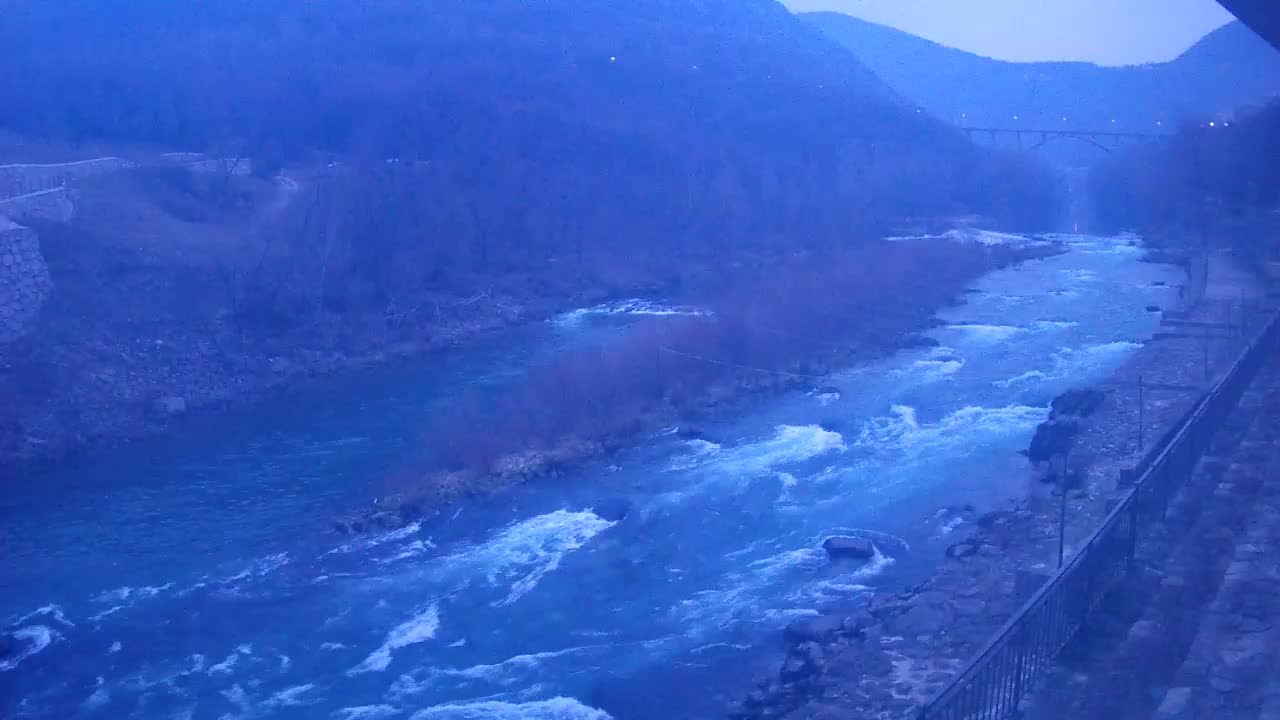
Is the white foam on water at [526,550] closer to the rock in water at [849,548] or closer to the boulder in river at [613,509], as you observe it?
the boulder in river at [613,509]

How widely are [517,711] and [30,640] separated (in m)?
2.68

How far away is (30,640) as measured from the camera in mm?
5711

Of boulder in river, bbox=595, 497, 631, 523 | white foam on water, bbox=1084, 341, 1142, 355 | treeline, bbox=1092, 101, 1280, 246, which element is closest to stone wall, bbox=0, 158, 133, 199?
boulder in river, bbox=595, 497, 631, 523

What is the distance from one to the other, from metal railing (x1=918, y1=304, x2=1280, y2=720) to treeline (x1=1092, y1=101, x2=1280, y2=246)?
432 inches

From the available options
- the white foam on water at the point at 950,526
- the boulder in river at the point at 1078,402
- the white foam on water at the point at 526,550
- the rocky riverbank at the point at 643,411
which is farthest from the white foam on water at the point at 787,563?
the boulder in river at the point at 1078,402

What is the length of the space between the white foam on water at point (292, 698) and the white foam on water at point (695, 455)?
335 centimetres

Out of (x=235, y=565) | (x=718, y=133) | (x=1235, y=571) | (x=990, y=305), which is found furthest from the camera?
(x=718, y=133)

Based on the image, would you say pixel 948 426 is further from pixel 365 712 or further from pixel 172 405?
pixel 172 405

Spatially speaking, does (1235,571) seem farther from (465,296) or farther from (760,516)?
(465,296)

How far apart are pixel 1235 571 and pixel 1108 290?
11837mm

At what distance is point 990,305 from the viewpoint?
13797mm

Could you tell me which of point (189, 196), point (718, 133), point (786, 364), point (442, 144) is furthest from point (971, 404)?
point (718, 133)

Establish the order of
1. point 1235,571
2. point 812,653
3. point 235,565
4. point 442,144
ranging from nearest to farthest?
1. point 1235,571
2. point 812,653
3. point 235,565
4. point 442,144

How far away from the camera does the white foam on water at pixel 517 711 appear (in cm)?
475
